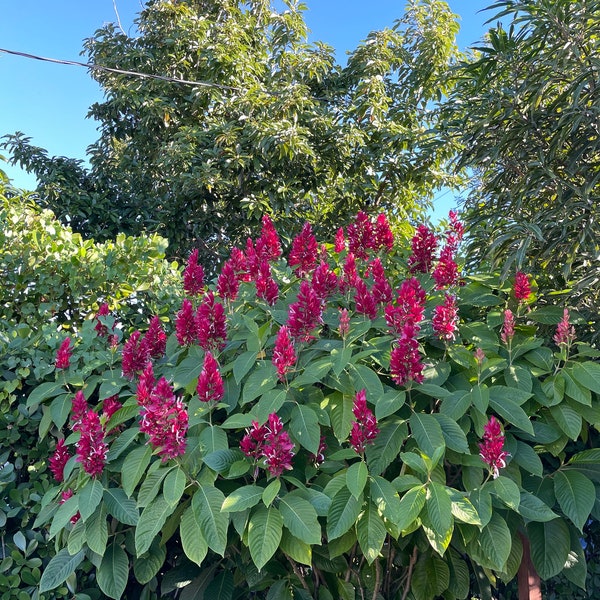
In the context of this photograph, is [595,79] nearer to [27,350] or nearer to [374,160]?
[27,350]

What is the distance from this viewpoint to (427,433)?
5.77 ft

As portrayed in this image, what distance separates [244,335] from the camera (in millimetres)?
2158

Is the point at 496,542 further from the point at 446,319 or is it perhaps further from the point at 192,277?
the point at 192,277

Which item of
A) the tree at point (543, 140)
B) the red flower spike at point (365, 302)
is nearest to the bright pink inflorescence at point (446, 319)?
the red flower spike at point (365, 302)

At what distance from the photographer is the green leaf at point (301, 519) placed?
1.58m

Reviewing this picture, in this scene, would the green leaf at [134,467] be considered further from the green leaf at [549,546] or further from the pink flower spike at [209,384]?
the green leaf at [549,546]

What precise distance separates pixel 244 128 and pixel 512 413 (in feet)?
17.1

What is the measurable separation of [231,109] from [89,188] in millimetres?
2053

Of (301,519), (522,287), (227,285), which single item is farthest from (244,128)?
(301,519)

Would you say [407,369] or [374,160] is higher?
[374,160]

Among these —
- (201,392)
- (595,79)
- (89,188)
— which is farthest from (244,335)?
(89,188)

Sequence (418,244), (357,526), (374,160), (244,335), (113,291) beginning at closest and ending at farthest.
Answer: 1. (357,526)
2. (244,335)
3. (418,244)
4. (113,291)
5. (374,160)

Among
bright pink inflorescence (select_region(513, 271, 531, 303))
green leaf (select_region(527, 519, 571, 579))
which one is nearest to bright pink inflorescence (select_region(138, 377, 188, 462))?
green leaf (select_region(527, 519, 571, 579))

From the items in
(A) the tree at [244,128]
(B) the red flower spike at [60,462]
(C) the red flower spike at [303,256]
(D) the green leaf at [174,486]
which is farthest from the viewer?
(A) the tree at [244,128]
